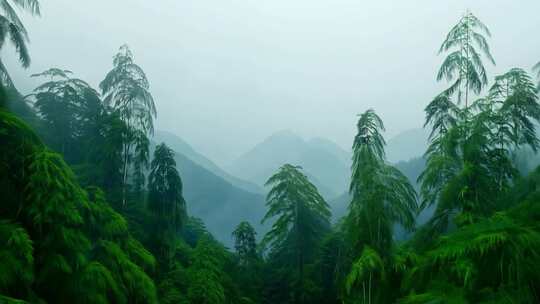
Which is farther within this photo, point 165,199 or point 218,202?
point 218,202

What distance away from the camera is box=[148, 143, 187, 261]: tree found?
1533cm

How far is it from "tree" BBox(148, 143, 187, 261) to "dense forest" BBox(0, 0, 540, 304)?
45mm

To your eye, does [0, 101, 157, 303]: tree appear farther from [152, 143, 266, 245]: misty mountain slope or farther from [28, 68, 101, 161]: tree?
[152, 143, 266, 245]: misty mountain slope

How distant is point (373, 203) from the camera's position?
7801 mm

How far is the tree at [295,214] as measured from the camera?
18.9m

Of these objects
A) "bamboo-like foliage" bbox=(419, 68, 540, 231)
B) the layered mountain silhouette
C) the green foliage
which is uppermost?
the layered mountain silhouette

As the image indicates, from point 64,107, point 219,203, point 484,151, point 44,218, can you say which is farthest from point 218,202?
point 44,218

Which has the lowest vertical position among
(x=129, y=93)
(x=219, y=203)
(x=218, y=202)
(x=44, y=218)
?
(x=44, y=218)

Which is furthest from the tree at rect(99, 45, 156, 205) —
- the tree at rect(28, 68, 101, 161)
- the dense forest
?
the tree at rect(28, 68, 101, 161)

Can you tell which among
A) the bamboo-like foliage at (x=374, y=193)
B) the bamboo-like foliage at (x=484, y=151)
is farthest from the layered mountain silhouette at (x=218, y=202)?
the bamboo-like foliage at (x=374, y=193)

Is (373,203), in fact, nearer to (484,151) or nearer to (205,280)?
(484,151)

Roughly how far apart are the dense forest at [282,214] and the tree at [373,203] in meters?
0.03

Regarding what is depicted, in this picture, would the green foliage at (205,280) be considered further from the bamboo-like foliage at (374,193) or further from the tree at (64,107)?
the tree at (64,107)

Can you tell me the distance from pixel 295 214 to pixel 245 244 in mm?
2910
